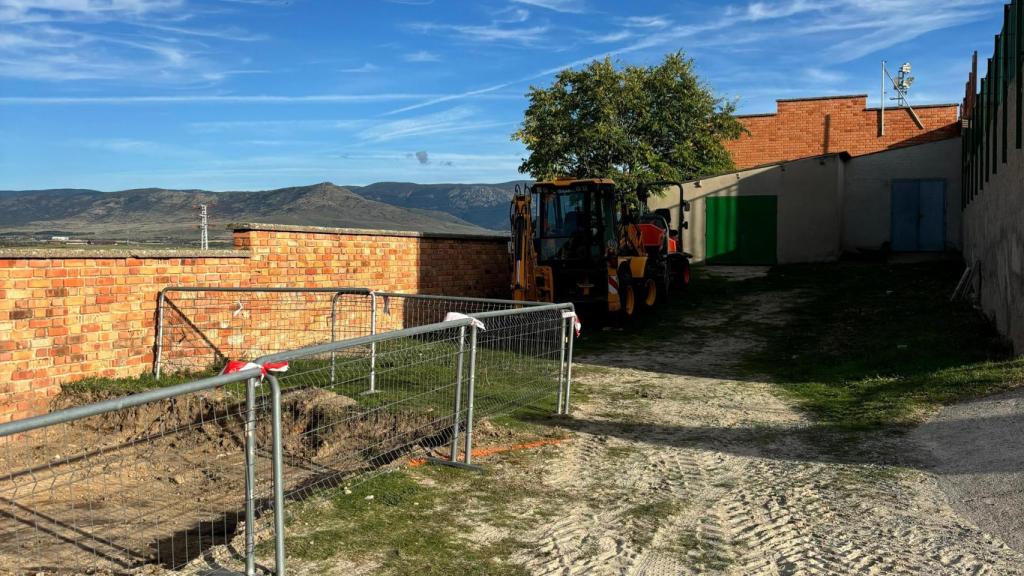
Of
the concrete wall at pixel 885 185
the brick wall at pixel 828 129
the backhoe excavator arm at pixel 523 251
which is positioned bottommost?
the backhoe excavator arm at pixel 523 251

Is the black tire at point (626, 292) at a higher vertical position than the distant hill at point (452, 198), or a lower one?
lower

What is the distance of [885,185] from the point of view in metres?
26.2

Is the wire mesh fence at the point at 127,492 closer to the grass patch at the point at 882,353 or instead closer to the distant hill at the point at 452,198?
the grass patch at the point at 882,353

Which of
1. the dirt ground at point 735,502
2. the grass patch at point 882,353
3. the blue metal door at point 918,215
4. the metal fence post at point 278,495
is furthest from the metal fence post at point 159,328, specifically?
the blue metal door at point 918,215

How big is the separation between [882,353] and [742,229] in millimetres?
15111

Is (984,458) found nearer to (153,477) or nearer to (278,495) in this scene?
(278,495)

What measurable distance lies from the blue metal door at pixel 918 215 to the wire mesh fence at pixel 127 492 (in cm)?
2363

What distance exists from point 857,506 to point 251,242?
893cm

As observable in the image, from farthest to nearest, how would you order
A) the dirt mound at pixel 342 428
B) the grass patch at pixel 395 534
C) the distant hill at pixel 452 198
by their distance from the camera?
the distant hill at pixel 452 198, the dirt mound at pixel 342 428, the grass patch at pixel 395 534

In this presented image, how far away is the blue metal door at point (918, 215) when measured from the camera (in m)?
25.6

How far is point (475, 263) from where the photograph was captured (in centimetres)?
1695

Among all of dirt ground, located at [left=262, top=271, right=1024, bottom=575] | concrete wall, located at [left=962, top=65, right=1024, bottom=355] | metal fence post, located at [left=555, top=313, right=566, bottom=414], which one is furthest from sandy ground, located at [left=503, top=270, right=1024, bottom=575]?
concrete wall, located at [left=962, top=65, right=1024, bottom=355]

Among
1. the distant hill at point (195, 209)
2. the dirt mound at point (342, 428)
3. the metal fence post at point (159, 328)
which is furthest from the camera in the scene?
the distant hill at point (195, 209)

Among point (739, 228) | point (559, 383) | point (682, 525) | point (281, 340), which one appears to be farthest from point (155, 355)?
point (739, 228)
